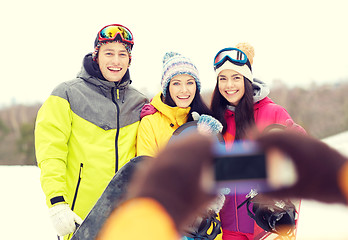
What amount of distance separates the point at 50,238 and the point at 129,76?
93.3 inches

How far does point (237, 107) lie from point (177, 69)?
1.57 ft

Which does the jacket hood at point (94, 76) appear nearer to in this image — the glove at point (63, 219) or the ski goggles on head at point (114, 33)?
the ski goggles on head at point (114, 33)

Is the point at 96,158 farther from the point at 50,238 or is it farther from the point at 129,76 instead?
the point at 50,238

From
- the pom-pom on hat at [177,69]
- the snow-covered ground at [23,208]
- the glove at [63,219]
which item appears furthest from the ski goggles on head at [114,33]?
the snow-covered ground at [23,208]

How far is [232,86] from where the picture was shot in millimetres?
2109

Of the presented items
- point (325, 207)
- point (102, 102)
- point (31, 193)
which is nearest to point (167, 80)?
point (102, 102)

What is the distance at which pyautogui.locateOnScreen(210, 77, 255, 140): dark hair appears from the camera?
2.02 metres

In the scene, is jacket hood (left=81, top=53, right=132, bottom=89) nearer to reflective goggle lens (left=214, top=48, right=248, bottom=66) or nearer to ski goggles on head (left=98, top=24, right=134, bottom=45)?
ski goggles on head (left=98, top=24, right=134, bottom=45)

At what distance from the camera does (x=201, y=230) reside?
1.04 metres

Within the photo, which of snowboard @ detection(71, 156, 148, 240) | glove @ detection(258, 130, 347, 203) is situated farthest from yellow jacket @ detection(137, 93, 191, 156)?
glove @ detection(258, 130, 347, 203)

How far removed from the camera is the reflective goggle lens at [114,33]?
80.2 inches

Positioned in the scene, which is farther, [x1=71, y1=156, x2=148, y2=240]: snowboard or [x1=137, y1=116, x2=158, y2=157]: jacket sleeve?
[x1=137, y1=116, x2=158, y2=157]: jacket sleeve

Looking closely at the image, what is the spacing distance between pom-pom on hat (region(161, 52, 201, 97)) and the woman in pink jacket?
19 cm

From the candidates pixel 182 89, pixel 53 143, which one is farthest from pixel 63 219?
pixel 182 89
